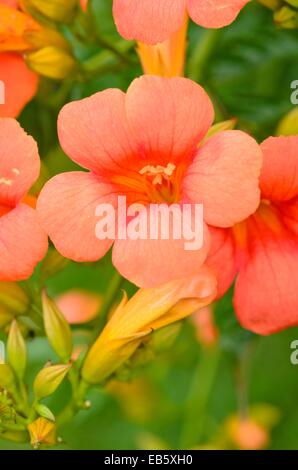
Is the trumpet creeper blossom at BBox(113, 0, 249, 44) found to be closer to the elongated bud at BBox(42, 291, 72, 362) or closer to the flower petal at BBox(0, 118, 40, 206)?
the flower petal at BBox(0, 118, 40, 206)

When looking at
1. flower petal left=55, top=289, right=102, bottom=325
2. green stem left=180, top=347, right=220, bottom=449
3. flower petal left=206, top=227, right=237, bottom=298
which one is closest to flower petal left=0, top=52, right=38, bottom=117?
flower petal left=206, top=227, right=237, bottom=298

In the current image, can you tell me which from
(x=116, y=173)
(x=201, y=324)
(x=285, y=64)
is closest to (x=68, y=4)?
(x=116, y=173)

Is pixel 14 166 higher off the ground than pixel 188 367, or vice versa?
pixel 14 166

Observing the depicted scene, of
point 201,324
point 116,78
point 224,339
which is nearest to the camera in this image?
point 116,78

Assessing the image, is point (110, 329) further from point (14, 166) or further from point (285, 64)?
point (285, 64)

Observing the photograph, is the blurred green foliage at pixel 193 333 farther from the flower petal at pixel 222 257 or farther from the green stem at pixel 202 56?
the flower petal at pixel 222 257

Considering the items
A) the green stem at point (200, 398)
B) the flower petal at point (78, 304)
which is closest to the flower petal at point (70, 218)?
the flower petal at point (78, 304)

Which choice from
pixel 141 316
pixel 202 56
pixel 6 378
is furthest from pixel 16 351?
pixel 202 56
